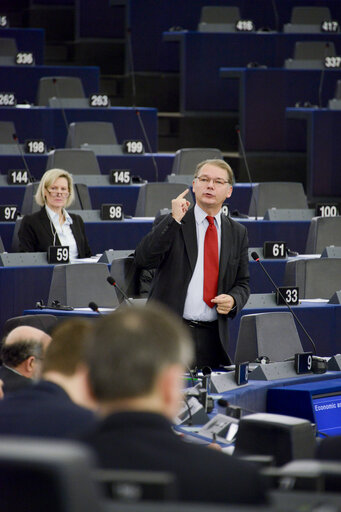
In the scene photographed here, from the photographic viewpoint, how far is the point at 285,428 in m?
2.73

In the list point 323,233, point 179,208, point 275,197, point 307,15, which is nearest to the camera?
point 179,208

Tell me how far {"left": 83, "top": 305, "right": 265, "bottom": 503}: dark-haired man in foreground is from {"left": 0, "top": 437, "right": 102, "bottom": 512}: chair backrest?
33 cm

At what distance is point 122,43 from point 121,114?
6.74 ft

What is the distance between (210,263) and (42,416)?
101 inches

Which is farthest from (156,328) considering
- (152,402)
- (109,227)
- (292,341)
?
(109,227)

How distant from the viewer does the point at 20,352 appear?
126 inches

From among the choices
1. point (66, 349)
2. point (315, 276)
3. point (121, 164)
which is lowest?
point (315, 276)

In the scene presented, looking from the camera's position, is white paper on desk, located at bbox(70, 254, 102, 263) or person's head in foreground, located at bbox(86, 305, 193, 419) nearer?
person's head in foreground, located at bbox(86, 305, 193, 419)

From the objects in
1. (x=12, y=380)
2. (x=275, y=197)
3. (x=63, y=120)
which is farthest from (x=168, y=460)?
(x=63, y=120)

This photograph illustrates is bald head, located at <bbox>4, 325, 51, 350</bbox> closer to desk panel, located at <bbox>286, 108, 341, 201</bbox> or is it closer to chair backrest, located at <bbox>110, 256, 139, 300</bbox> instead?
chair backrest, located at <bbox>110, 256, 139, 300</bbox>

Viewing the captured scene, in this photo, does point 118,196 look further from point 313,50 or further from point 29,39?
point 29,39

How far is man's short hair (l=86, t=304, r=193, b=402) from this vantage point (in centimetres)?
154

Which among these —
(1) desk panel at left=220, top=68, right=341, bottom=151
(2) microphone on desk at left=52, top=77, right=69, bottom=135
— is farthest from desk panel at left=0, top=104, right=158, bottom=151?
(1) desk panel at left=220, top=68, right=341, bottom=151

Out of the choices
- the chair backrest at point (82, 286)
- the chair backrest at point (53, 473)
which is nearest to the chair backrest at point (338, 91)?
the chair backrest at point (82, 286)
